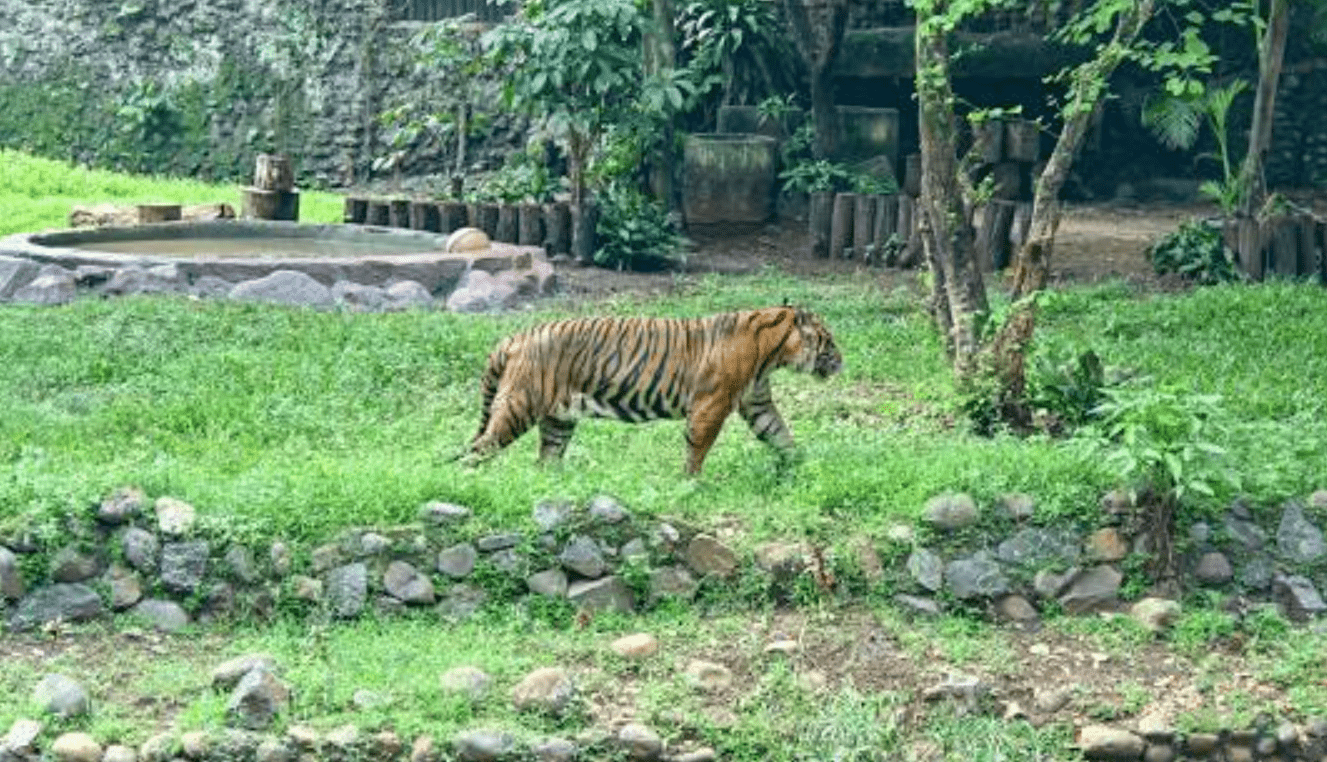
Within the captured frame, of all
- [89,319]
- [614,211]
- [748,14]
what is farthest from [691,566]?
[748,14]

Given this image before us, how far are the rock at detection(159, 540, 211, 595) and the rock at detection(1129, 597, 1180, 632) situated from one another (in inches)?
146

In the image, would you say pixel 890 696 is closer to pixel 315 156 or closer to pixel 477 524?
pixel 477 524

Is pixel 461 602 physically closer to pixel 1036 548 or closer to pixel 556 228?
pixel 1036 548

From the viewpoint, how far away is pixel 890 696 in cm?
935

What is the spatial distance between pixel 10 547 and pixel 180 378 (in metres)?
3.74

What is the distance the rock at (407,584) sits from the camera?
32.4 feet

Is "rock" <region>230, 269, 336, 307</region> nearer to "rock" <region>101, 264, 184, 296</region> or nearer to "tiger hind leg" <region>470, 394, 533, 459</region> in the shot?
"rock" <region>101, 264, 184, 296</region>

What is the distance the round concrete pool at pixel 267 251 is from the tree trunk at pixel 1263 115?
5.45 meters

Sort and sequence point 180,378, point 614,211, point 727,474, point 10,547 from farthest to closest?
point 614,211 < point 180,378 < point 727,474 < point 10,547

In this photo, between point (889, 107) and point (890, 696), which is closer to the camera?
point (890, 696)

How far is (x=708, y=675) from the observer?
30.7ft

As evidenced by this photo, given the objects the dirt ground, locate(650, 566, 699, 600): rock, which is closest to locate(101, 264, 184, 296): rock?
the dirt ground

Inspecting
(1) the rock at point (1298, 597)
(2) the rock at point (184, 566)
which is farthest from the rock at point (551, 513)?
(1) the rock at point (1298, 597)

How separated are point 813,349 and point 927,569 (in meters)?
1.40
